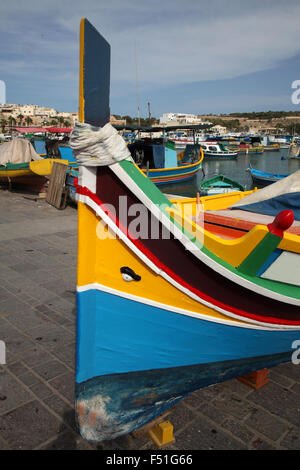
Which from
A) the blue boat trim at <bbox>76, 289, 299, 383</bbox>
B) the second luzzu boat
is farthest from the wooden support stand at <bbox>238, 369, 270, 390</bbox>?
the blue boat trim at <bbox>76, 289, 299, 383</bbox>

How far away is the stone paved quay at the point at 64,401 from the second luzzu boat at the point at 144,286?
13.6 inches

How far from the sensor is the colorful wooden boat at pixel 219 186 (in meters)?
14.2

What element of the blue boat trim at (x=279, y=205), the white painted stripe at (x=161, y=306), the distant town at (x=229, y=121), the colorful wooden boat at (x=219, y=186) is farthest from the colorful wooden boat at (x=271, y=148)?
the white painted stripe at (x=161, y=306)

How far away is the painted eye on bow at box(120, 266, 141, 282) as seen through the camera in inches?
85.0

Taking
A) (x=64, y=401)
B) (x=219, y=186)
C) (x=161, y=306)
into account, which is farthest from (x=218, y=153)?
(x=161, y=306)

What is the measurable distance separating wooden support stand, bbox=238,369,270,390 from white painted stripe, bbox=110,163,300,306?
107 centimetres

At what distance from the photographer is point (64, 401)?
9.59ft

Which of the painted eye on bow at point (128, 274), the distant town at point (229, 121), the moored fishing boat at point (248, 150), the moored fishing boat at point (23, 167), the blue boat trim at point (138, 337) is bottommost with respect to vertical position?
the blue boat trim at point (138, 337)

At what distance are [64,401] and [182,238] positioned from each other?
1.98m

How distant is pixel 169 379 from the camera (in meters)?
2.53

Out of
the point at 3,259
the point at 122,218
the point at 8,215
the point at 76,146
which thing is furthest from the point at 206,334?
the point at 8,215

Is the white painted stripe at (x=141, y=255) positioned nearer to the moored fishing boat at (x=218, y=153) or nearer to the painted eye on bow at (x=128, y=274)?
the painted eye on bow at (x=128, y=274)

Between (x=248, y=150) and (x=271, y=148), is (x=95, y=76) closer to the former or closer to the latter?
(x=248, y=150)

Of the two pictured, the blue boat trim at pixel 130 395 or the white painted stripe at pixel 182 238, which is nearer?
the white painted stripe at pixel 182 238
